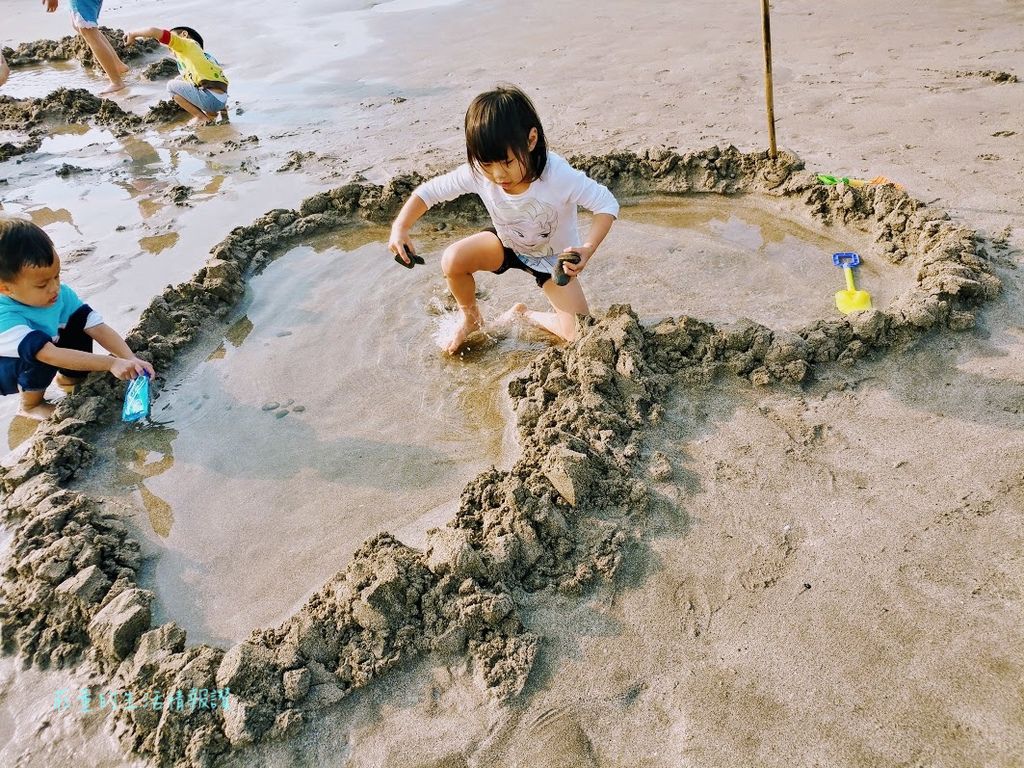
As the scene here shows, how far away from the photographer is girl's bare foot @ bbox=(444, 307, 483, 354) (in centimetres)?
344

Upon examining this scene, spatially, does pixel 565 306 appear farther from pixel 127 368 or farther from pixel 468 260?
pixel 127 368

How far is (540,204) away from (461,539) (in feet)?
5.12

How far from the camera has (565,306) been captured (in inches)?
130

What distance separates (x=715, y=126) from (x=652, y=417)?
10.5 ft

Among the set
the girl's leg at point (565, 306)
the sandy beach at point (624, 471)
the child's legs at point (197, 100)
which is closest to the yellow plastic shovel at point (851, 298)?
the sandy beach at point (624, 471)

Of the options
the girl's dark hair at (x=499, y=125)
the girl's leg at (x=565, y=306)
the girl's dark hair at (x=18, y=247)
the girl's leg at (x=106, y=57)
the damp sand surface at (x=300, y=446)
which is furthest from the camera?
the girl's leg at (x=106, y=57)

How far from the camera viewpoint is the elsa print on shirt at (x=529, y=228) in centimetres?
312

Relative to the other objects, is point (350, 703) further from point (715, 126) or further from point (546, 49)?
point (546, 49)

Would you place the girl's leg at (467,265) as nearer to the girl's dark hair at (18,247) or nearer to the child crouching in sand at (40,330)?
the child crouching in sand at (40,330)

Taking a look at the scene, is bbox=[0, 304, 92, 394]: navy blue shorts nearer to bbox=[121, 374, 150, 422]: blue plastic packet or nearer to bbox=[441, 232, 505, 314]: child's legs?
bbox=[121, 374, 150, 422]: blue plastic packet

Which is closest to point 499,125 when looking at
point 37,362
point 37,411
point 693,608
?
point 693,608

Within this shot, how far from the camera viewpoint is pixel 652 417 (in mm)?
2754

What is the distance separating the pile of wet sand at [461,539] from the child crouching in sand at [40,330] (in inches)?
5.6

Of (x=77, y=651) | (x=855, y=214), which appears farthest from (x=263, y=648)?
(x=855, y=214)
